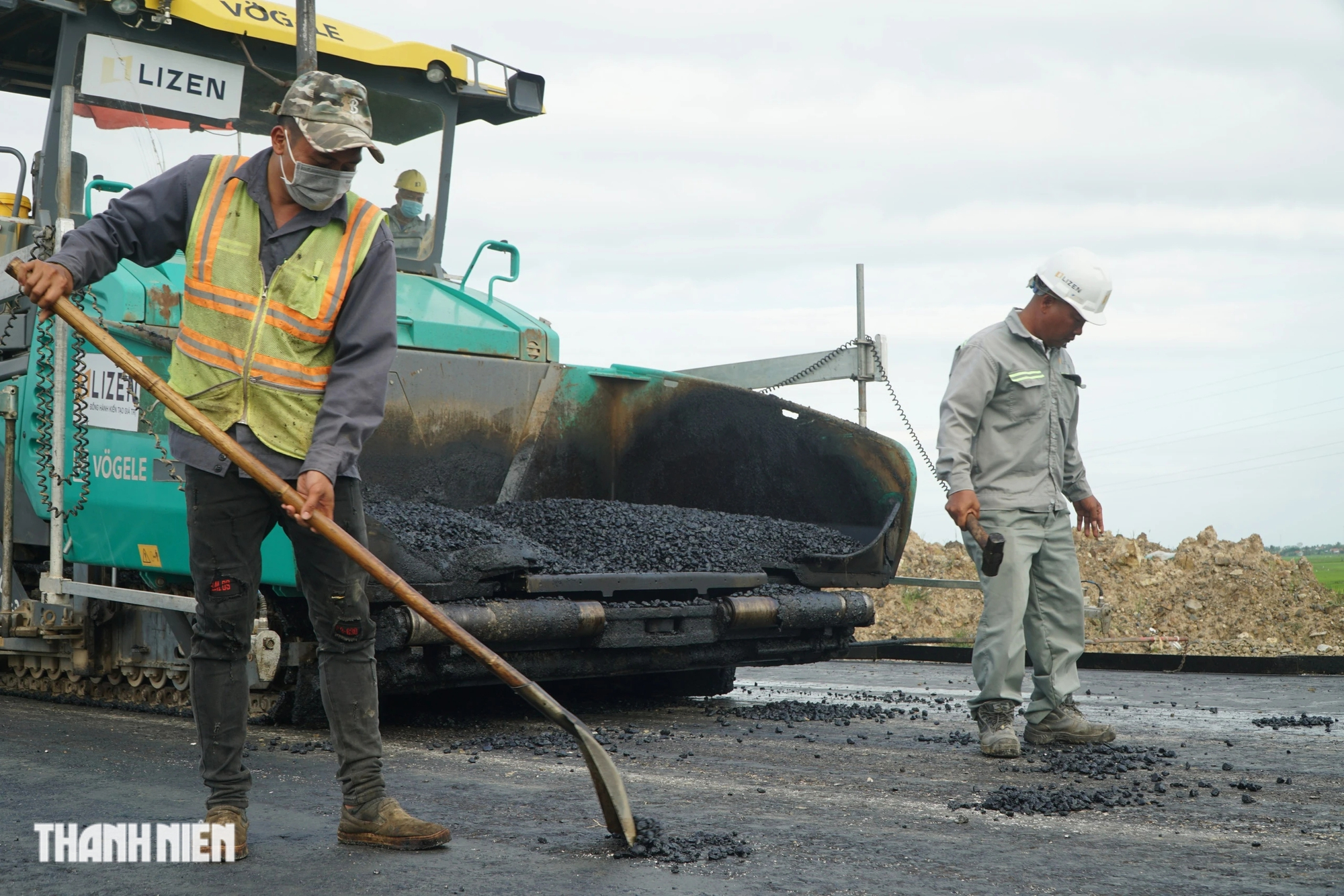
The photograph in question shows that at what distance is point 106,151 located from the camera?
20.1 ft

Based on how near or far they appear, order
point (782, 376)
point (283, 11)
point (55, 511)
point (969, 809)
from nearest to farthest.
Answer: point (969, 809)
point (55, 511)
point (283, 11)
point (782, 376)

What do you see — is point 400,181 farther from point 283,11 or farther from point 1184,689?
point 1184,689

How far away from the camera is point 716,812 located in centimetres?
372

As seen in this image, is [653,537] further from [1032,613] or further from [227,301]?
[227,301]

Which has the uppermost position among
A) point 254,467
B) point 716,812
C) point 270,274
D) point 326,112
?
point 326,112

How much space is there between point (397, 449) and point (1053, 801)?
3496 mm

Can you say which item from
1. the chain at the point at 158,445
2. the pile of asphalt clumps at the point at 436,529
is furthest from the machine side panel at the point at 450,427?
the chain at the point at 158,445

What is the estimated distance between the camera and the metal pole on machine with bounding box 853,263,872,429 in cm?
937

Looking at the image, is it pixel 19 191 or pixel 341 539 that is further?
pixel 19 191

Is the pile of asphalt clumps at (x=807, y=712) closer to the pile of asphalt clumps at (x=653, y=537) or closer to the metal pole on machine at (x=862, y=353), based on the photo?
the pile of asphalt clumps at (x=653, y=537)

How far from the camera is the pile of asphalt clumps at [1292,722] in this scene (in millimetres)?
5816

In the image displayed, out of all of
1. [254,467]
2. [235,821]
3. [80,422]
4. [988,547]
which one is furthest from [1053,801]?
[80,422]

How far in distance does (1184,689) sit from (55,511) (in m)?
6.07

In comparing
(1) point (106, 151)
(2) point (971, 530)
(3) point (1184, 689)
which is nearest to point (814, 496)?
(2) point (971, 530)
